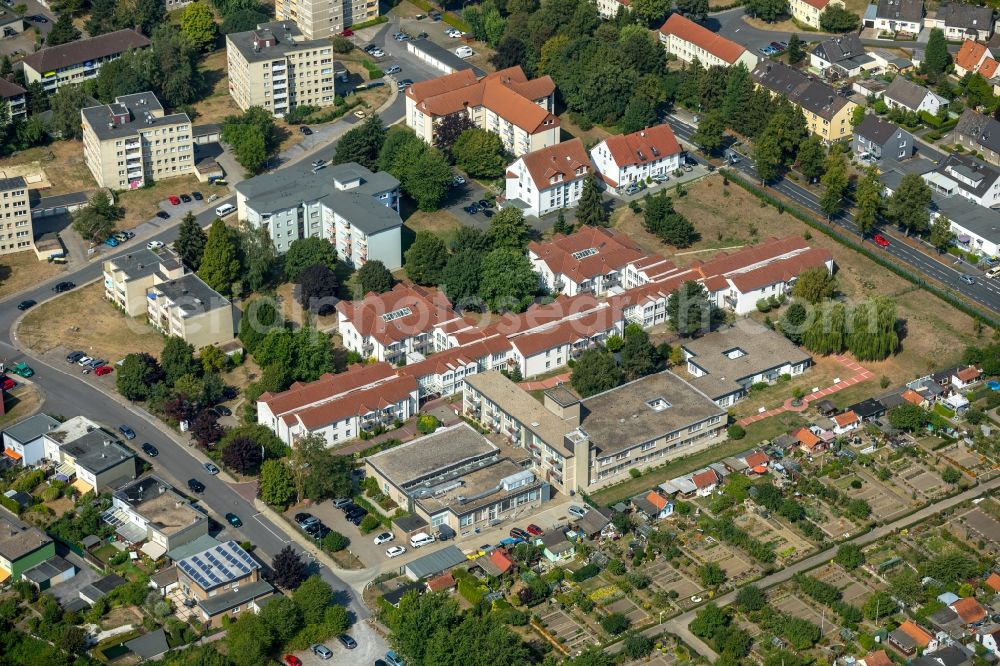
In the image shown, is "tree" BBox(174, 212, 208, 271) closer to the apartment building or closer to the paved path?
the apartment building

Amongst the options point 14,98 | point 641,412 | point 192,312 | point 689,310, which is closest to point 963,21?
point 689,310

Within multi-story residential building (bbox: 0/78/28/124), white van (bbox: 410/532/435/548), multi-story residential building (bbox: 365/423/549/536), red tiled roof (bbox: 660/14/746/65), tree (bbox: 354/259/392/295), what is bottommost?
white van (bbox: 410/532/435/548)

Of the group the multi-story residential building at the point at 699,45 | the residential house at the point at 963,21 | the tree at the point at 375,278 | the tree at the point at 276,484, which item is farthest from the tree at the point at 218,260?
the residential house at the point at 963,21

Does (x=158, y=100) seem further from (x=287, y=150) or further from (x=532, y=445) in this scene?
(x=532, y=445)

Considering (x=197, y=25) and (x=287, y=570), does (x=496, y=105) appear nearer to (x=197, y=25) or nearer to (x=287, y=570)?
(x=197, y=25)

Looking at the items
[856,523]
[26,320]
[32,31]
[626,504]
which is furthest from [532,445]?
[32,31]

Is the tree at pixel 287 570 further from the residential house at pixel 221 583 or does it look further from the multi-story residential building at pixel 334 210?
the multi-story residential building at pixel 334 210

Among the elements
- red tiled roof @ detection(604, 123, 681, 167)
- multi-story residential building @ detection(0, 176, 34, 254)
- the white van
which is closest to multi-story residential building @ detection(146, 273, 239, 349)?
multi-story residential building @ detection(0, 176, 34, 254)
